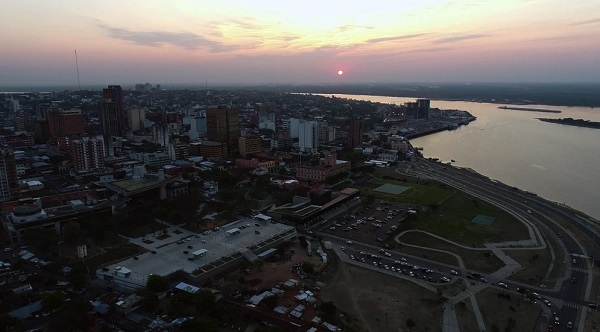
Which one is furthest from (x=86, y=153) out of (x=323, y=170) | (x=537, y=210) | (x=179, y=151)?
(x=537, y=210)

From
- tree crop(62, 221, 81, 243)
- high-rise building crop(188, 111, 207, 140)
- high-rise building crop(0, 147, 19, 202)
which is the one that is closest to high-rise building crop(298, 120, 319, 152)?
high-rise building crop(188, 111, 207, 140)

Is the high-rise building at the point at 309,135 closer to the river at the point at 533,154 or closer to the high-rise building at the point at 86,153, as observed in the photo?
the river at the point at 533,154

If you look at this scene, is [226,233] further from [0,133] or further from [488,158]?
[0,133]

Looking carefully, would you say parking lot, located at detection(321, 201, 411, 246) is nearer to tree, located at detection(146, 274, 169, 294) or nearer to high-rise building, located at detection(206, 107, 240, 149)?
tree, located at detection(146, 274, 169, 294)

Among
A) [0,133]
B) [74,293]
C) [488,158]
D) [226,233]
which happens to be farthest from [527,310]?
[0,133]

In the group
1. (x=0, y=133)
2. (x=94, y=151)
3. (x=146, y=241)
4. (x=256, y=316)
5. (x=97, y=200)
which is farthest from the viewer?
(x=0, y=133)

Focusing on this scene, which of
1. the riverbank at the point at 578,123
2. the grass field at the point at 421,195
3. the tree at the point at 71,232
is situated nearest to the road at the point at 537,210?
the grass field at the point at 421,195

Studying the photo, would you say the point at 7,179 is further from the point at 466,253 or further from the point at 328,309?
the point at 466,253
